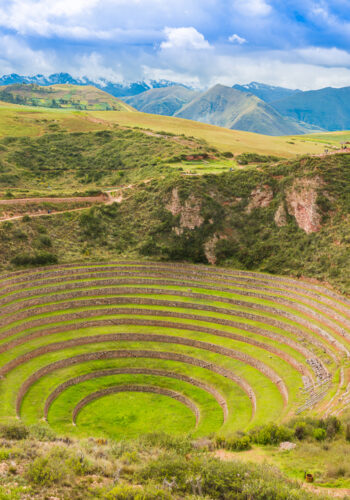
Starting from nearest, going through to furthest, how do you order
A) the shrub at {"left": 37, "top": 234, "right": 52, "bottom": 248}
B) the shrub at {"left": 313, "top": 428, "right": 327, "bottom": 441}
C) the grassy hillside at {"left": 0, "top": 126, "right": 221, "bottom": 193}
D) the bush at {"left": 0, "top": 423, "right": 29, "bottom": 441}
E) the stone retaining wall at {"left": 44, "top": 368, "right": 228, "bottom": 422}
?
1. the bush at {"left": 0, "top": 423, "right": 29, "bottom": 441}
2. the shrub at {"left": 313, "top": 428, "right": 327, "bottom": 441}
3. the stone retaining wall at {"left": 44, "top": 368, "right": 228, "bottom": 422}
4. the shrub at {"left": 37, "top": 234, "right": 52, "bottom": 248}
5. the grassy hillside at {"left": 0, "top": 126, "right": 221, "bottom": 193}

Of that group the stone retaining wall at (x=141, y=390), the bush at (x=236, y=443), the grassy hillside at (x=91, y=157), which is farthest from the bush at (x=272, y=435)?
the grassy hillside at (x=91, y=157)

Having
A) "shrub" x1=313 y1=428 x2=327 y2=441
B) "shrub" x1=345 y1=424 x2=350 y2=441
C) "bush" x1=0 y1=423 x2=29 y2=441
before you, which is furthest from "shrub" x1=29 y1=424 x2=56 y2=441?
"shrub" x1=345 y1=424 x2=350 y2=441

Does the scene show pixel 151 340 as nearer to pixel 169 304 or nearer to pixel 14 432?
pixel 169 304

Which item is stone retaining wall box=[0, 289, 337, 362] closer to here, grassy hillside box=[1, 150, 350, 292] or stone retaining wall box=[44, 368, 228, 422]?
stone retaining wall box=[44, 368, 228, 422]

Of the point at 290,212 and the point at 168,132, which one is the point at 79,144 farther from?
the point at 290,212

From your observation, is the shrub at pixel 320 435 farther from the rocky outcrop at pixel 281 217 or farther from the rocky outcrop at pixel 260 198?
the rocky outcrop at pixel 260 198
